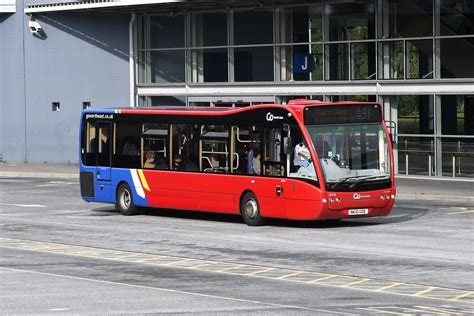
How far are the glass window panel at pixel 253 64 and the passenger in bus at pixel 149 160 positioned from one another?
587 inches

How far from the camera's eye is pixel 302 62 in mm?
41875

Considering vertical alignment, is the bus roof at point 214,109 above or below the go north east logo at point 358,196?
above

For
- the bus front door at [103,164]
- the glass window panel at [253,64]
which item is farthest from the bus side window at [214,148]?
the glass window panel at [253,64]

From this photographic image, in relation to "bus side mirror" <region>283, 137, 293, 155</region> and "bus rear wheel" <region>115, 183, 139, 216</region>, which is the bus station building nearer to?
"bus rear wheel" <region>115, 183, 139, 216</region>

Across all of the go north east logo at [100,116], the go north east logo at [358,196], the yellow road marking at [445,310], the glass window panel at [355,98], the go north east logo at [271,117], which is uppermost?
the glass window panel at [355,98]

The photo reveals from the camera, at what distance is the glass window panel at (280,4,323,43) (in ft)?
135

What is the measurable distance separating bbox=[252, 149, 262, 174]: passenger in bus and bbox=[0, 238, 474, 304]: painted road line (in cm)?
502

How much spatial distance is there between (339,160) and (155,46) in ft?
75.8

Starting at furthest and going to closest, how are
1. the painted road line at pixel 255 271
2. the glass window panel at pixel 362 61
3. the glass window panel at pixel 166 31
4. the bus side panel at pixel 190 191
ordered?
1. the glass window panel at pixel 166 31
2. the glass window panel at pixel 362 61
3. the bus side panel at pixel 190 191
4. the painted road line at pixel 255 271

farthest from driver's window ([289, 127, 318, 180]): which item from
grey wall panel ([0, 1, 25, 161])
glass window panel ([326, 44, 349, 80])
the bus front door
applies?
grey wall panel ([0, 1, 25, 161])

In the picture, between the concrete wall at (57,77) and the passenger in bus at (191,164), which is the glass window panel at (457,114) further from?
the concrete wall at (57,77)

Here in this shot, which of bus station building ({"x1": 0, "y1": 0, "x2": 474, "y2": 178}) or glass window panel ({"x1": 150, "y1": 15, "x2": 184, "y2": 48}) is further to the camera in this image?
glass window panel ({"x1": 150, "y1": 15, "x2": 184, "y2": 48})

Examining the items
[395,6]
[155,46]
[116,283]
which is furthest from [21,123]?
[116,283]

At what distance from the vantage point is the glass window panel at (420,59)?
38000 mm
